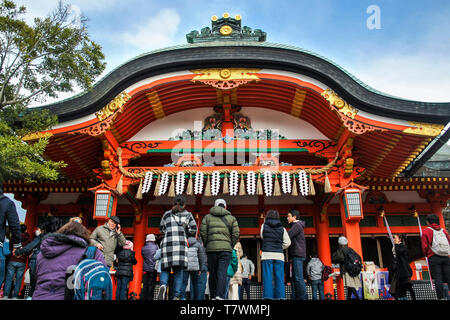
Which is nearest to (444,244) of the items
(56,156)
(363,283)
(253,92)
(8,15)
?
(363,283)

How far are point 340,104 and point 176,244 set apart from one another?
591 cm

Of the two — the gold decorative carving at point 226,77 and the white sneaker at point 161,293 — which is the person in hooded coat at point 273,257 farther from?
the gold decorative carving at point 226,77

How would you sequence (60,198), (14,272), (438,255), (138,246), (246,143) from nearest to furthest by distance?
(438,255) → (14,272) → (246,143) → (138,246) → (60,198)

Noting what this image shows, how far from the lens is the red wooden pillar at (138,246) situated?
10.6 metres

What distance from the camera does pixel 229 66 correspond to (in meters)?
9.04

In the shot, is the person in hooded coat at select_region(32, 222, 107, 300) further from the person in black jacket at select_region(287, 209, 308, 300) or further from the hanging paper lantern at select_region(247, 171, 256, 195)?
the hanging paper lantern at select_region(247, 171, 256, 195)

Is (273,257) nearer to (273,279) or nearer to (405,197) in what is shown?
Answer: (273,279)

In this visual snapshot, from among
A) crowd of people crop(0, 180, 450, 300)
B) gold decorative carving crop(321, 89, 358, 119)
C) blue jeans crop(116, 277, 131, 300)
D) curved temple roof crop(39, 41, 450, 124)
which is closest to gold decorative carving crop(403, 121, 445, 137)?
curved temple roof crop(39, 41, 450, 124)

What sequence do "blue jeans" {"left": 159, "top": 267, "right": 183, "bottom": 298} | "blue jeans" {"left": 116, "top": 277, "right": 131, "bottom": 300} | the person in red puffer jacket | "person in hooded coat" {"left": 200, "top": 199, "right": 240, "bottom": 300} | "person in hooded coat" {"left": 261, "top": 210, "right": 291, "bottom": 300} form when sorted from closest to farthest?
"blue jeans" {"left": 159, "top": 267, "right": 183, "bottom": 298}, "person in hooded coat" {"left": 200, "top": 199, "right": 240, "bottom": 300}, "person in hooded coat" {"left": 261, "top": 210, "right": 291, "bottom": 300}, the person in red puffer jacket, "blue jeans" {"left": 116, "top": 277, "right": 131, "bottom": 300}

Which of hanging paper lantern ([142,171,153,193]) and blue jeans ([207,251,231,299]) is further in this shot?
hanging paper lantern ([142,171,153,193])

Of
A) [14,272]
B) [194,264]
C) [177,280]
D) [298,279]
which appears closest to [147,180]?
[14,272]

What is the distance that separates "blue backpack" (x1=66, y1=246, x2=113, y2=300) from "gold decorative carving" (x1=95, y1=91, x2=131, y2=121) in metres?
5.68

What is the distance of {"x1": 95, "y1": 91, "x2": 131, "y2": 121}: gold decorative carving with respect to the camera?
876cm
